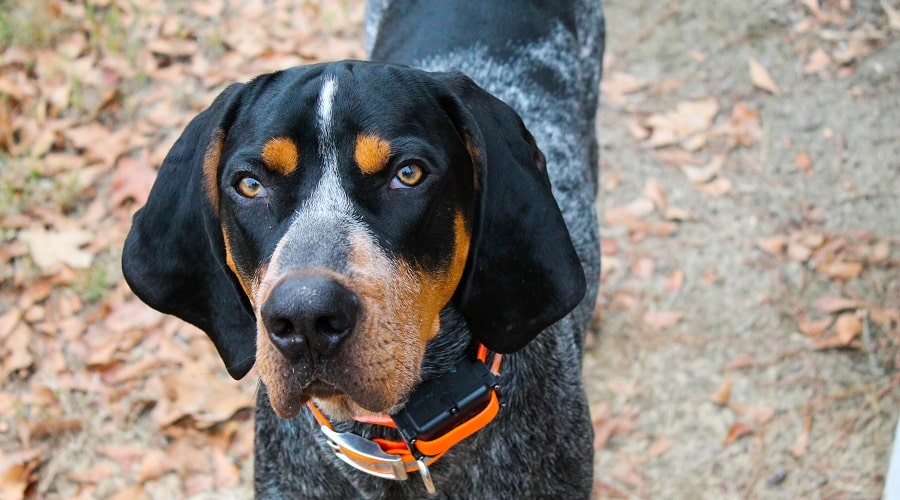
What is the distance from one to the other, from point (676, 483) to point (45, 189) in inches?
162

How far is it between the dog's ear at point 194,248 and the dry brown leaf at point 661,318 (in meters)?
3.03

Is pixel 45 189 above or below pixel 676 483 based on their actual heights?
above

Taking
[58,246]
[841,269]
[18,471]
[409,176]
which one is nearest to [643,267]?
[841,269]

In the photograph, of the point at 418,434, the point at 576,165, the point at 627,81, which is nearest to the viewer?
the point at 418,434

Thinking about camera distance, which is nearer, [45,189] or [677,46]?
[45,189]

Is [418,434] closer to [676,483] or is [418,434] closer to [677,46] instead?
[676,483]

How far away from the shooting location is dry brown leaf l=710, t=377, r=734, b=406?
532 cm

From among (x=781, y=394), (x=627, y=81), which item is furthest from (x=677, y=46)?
(x=781, y=394)

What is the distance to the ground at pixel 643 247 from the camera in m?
5.07

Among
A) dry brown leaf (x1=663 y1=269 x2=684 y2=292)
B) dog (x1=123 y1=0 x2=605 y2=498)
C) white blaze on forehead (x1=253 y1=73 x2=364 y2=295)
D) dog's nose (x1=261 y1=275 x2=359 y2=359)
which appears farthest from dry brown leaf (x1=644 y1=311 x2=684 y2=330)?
dog's nose (x1=261 y1=275 x2=359 y2=359)

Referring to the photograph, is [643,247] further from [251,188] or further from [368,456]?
[251,188]

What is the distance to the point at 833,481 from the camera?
4957 mm

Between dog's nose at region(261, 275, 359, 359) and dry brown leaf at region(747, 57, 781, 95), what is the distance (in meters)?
5.24

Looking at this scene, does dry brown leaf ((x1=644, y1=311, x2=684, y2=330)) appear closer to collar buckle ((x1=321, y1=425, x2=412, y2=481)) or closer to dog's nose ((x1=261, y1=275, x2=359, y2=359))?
collar buckle ((x1=321, y1=425, x2=412, y2=481))
